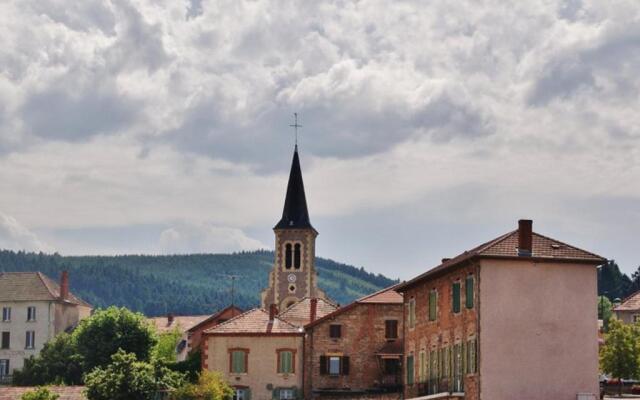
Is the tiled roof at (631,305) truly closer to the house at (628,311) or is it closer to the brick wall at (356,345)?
the house at (628,311)

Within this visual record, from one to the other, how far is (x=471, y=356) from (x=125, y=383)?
101ft

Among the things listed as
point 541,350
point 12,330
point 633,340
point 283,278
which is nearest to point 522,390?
point 541,350

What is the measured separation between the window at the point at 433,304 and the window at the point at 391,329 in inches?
863

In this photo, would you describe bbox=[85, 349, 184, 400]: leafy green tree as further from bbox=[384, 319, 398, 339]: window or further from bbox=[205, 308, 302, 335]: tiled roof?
bbox=[384, 319, 398, 339]: window

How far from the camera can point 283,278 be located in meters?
135

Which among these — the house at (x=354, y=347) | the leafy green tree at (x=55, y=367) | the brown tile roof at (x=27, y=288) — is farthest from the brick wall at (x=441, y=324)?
the brown tile roof at (x=27, y=288)

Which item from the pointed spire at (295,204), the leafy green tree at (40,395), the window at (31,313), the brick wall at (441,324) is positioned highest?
the pointed spire at (295,204)

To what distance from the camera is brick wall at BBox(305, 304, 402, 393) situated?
83.9 m

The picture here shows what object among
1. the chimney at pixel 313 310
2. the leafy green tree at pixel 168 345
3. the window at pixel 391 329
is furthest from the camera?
the leafy green tree at pixel 168 345

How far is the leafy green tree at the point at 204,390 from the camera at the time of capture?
77438 mm

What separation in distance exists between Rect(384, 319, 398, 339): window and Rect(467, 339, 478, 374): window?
95.8ft

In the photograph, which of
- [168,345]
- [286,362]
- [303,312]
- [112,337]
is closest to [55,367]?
[112,337]

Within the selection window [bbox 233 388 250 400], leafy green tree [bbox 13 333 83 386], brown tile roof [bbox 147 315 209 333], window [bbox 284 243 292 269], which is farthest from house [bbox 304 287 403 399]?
brown tile roof [bbox 147 315 209 333]

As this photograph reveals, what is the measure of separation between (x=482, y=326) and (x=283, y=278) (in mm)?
83186
